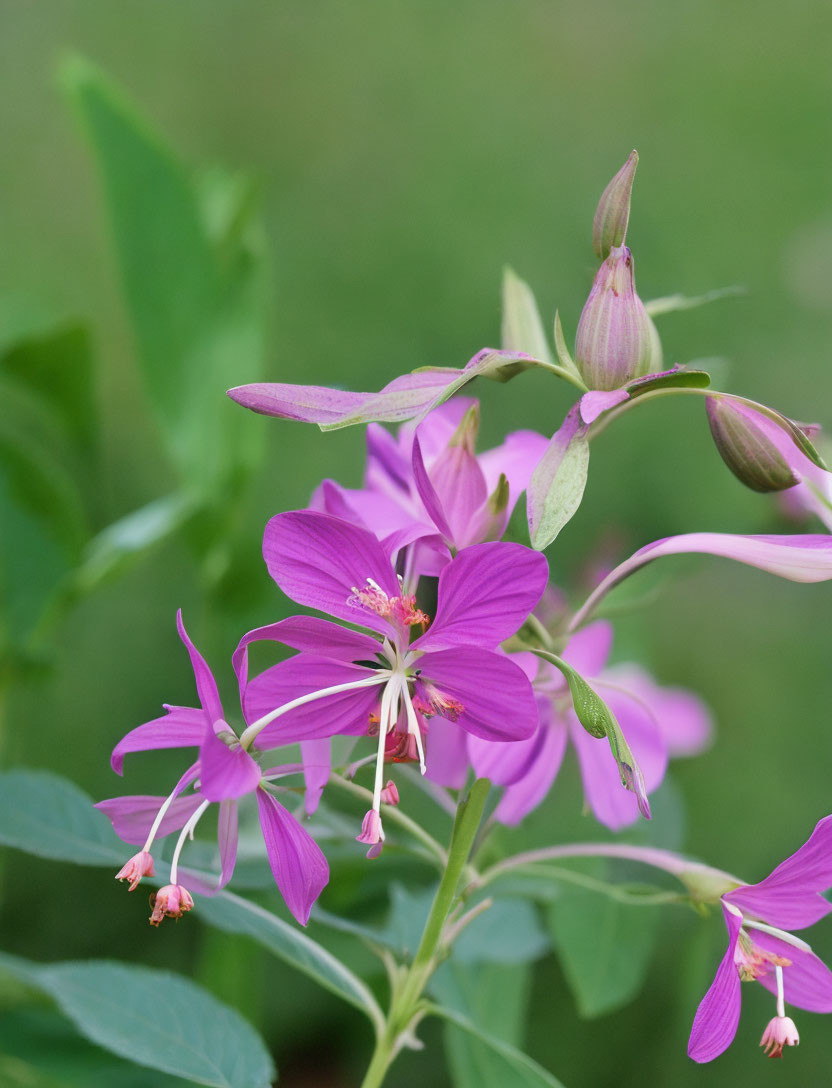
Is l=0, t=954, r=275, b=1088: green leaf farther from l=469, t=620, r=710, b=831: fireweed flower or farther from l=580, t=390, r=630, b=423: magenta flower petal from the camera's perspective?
l=580, t=390, r=630, b=423: magenta flower petal

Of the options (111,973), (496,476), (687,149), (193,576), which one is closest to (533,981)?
(193,576)

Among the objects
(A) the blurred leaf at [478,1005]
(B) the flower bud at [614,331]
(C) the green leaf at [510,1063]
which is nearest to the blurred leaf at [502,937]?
(A) the blurred leaf at [478,1005]

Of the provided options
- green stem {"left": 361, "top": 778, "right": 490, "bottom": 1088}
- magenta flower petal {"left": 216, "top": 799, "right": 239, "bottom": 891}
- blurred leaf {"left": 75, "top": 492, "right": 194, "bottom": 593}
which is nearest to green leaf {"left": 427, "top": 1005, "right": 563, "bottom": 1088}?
green stem {"left": 361, "top": 778, "right": 490, "bottom": 1088}

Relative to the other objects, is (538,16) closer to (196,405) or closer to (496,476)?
(196,405)

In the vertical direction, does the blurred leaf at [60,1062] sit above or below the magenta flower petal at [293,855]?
below

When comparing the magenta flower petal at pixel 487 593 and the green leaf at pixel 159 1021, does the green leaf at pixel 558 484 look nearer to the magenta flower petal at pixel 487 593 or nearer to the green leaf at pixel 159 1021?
the magenta flower petal at pixel 487 593
